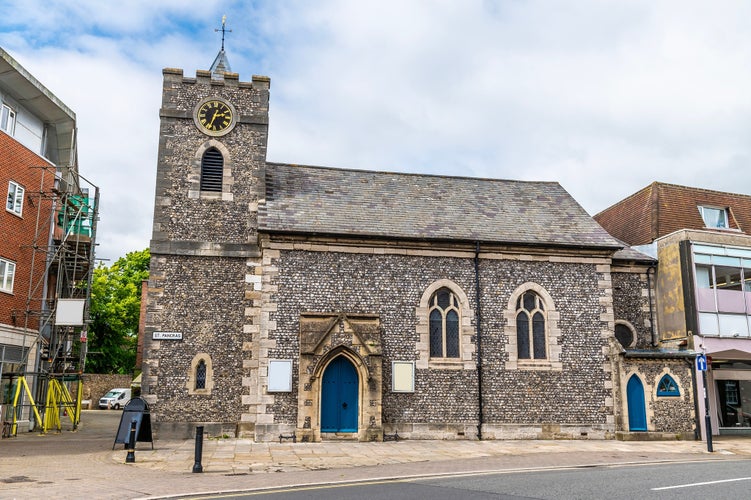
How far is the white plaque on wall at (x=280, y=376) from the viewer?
1911 centimetres

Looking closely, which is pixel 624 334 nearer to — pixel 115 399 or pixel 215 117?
pixel 215 117

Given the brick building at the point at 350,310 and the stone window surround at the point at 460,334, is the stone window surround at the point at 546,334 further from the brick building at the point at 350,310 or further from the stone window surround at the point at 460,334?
the stone window surround at the point at 460,334

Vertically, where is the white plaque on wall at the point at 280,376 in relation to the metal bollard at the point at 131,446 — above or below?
above

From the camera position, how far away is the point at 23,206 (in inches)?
923

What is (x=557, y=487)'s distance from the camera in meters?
10.8

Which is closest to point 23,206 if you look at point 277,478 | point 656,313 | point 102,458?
point 102,458

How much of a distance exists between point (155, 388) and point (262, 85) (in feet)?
35.7

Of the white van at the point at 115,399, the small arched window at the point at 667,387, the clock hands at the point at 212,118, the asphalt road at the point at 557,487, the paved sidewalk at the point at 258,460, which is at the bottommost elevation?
the paved sidewalk at the point at 258,460

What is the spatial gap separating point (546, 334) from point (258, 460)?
35.5 feet

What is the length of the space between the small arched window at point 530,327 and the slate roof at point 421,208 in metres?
1.99

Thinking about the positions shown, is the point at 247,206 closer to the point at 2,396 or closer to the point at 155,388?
the point at 155,388

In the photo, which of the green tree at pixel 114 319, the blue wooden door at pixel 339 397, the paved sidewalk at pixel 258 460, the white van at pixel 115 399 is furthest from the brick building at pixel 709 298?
the green tree at pixel 114 319

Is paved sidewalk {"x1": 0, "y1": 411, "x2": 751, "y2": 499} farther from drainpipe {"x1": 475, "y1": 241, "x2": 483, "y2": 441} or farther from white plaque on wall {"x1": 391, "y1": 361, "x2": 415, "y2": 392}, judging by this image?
white plaque on wall {"x1": 391, "y1": 361, "x2": 415, "y2": 392}

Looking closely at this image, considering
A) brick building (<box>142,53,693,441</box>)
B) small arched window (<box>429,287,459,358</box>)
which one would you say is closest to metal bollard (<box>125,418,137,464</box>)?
brick building (<box>142,53,693,441</box>)
